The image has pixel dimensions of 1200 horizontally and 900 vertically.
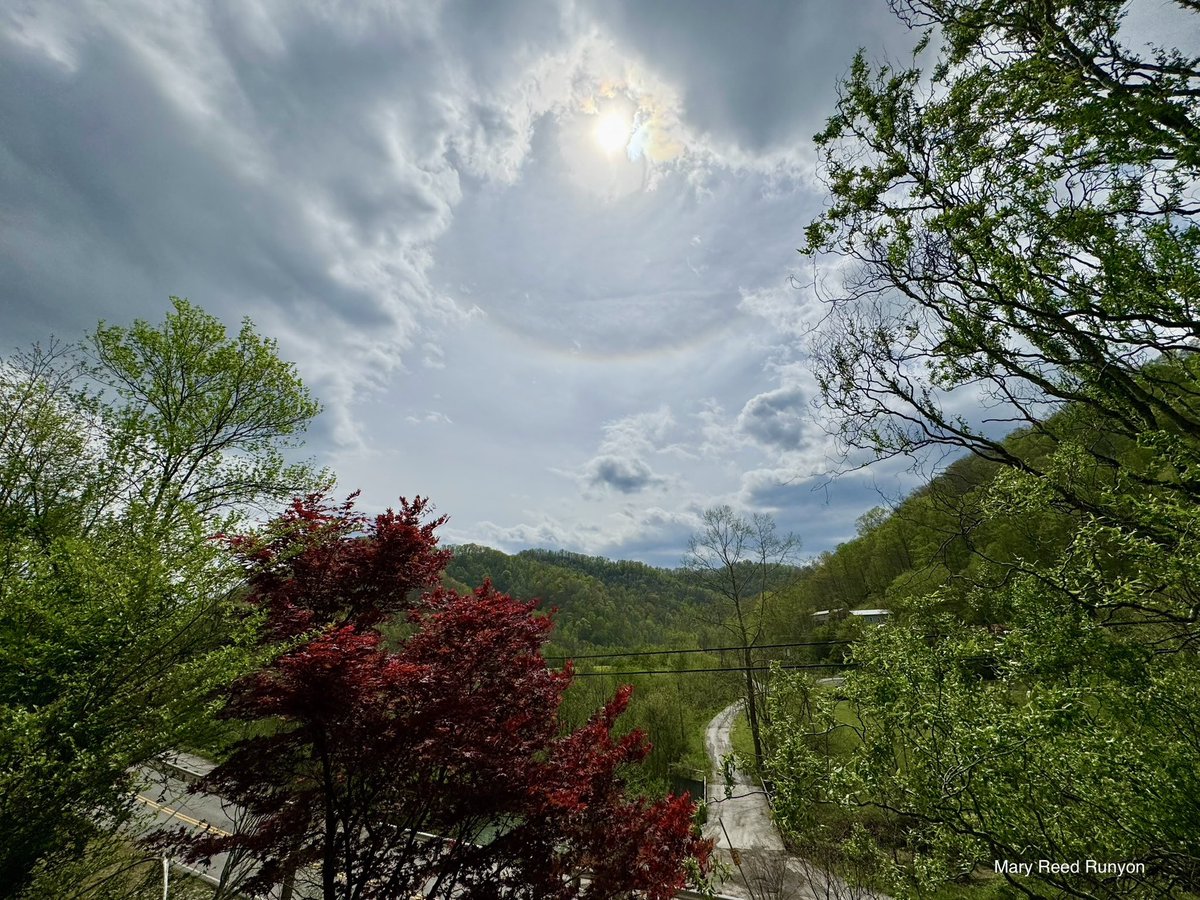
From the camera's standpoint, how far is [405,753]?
460 cm

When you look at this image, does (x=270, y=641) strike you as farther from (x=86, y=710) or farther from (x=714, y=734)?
(x=714, y=734)

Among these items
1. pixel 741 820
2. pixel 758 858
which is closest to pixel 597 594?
pixel 741 820

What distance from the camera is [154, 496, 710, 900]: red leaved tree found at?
444 centimetres

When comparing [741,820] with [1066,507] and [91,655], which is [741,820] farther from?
[91,655]

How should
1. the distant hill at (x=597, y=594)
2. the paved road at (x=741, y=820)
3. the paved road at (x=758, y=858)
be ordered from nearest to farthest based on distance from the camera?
the paved road at (x=758, y=858)
the paved road at (x=741, y=820)
the distant hill at (x=597, y=594)

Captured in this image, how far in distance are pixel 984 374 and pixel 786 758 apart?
4.69 metres

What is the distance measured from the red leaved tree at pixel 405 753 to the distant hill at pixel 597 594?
920 inches

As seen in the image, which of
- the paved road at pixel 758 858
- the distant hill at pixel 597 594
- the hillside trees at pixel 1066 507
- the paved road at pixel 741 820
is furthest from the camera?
the distant hill at pixel 597 594

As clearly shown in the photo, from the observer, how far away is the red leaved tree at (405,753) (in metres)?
4.44

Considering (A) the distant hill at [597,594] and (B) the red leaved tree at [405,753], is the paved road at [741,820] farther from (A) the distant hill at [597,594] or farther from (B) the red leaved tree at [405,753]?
(A) the distant hill at [597,594]

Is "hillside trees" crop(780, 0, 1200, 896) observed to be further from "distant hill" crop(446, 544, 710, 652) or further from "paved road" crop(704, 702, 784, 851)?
"distant hill" crop(446, 544, 710, 652)

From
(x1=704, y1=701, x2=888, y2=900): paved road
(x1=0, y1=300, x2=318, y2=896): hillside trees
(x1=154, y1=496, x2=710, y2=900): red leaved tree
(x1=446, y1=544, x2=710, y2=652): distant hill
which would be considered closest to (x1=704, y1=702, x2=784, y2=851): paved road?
(x1=704, y1=701, x2=888, y2=900): paved road

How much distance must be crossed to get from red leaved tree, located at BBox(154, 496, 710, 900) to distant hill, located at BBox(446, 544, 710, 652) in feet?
76.7

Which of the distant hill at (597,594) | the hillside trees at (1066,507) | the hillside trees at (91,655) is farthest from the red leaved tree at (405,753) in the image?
the distant hill at (597,594)
